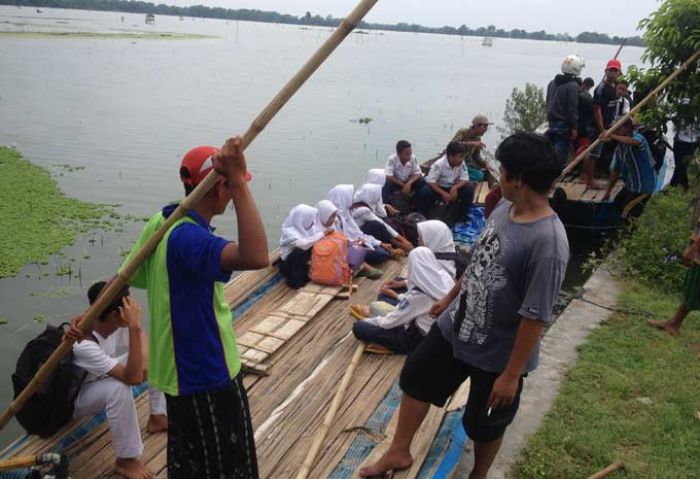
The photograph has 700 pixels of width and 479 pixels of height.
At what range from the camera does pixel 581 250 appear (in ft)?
28.2

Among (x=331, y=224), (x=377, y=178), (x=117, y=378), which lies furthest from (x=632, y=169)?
(x=117, y=378)

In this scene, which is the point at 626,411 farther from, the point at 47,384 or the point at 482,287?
the point at 47,384

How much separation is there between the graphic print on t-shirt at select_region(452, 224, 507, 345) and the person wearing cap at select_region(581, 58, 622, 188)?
666cm

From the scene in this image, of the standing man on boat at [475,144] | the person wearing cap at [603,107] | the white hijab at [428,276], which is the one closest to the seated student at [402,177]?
the standing man on boat at [475,144]

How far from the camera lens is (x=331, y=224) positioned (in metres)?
5.96

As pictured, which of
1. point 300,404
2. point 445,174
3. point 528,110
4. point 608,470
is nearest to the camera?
point 608,470

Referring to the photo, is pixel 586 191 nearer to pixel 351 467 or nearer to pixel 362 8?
pixel 351 467

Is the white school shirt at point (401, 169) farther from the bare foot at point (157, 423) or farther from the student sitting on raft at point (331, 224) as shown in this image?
the bare foot at point (157, 423)

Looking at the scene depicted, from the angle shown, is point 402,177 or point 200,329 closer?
point 200,329

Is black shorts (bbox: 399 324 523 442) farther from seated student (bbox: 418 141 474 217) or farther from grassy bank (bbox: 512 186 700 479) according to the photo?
seated student (bbox: 418 141 474 217)

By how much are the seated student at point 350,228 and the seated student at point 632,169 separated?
329 centimetres

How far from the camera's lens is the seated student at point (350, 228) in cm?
631

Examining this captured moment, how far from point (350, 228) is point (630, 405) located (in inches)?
129

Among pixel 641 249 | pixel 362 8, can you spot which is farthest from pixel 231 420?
pixel 641 249
